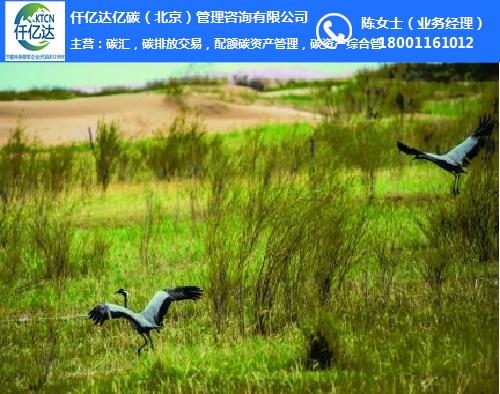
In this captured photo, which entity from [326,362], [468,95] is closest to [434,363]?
[326,362]

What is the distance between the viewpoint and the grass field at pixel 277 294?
6070 mm

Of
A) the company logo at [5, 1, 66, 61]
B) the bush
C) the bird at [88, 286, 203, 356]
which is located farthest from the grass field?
the bush

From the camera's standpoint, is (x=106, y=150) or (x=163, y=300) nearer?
(x=163, y=300)

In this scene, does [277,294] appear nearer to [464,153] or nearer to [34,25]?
[464,153]

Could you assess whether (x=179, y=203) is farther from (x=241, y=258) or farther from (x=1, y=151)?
(x=241, y=258)

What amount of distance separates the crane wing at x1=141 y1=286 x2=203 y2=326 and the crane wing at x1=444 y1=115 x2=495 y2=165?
2690 millimetres

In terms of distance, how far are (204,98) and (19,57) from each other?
1490 centimetres

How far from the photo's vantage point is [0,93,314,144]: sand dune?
13227 mm

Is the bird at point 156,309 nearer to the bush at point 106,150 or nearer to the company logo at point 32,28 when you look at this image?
the company logo at point 32,28

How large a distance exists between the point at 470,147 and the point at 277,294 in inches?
85.8

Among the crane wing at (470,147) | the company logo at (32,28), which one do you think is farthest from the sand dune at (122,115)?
the crane wing at (470,147)

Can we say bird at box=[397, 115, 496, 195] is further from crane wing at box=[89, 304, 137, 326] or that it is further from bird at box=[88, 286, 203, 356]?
crane wing at box=[89, 304, 137, 326]

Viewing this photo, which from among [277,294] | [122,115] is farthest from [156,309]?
[122,115]

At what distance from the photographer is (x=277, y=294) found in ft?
25.0
